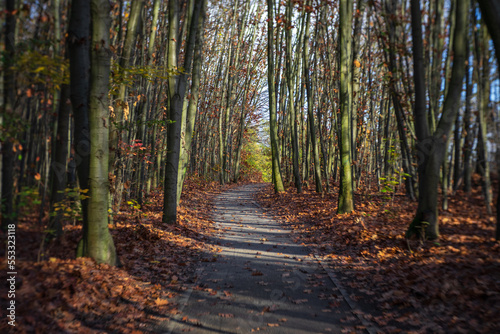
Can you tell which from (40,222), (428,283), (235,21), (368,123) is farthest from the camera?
(235,21)

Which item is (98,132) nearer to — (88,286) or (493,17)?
(88,286)

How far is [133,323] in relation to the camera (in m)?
4.05

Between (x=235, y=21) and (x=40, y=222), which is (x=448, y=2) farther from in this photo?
(x=235, y=21)

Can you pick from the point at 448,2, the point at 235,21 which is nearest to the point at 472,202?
the point at 448,2

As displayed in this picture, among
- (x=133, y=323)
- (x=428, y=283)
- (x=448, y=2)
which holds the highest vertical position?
(x=448, y=2)

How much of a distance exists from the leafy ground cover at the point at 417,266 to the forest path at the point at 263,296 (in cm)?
47

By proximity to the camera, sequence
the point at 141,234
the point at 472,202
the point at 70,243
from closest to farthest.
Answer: the point at 70,243 → the point at 141,234 → the point at 472,202

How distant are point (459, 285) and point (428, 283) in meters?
0.43

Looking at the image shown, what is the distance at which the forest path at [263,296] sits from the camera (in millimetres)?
4059

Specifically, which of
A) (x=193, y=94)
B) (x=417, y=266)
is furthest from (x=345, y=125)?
(x=417, y=266)

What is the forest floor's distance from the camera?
382cm

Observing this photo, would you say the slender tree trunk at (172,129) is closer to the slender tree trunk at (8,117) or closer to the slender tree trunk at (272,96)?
the slender tree trunk at (8,117)

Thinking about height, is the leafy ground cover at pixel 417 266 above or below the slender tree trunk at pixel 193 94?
below

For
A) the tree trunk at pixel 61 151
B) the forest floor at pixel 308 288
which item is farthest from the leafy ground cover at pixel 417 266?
the tree trunk at pixel 61 151
